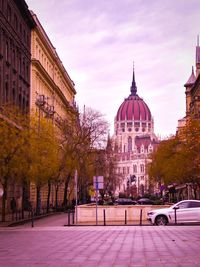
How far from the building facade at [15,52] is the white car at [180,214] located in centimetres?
1855

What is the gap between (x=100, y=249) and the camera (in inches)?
734

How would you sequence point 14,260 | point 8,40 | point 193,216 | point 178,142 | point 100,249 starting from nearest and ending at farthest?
point 14,260 < point 100,249 < point 193,216 < point 8,40 < point 178,142

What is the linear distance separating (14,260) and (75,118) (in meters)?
53.7

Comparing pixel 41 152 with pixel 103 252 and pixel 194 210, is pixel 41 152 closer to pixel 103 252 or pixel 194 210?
pixel 194 210

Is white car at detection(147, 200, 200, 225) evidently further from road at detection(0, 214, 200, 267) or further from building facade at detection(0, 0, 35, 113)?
building facade at detection(0, 0, 35, 113)

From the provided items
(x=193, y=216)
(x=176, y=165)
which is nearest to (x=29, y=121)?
(x=193, y=216)

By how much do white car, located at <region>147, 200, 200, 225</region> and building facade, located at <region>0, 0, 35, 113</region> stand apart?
730 inches

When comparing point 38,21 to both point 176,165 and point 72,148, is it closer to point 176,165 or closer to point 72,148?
point 72,148

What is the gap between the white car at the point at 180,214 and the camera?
116ft

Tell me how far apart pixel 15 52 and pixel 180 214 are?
27933 millimetres

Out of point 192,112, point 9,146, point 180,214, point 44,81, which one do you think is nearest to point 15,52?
point 9,146

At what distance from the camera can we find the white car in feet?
116

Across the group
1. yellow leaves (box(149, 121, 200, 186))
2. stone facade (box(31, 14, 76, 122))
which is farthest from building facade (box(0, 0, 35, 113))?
yellow leaves (box(149, 121, 200, 186))

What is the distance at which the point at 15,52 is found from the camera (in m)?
57.2
